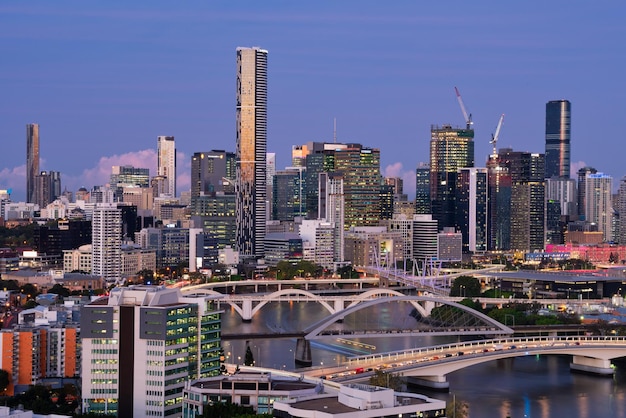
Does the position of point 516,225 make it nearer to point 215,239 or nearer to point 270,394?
point 215,239

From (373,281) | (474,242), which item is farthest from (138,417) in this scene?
(474,242)

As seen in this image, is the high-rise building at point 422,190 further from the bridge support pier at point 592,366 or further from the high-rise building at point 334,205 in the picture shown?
the bridge support pier at point 592,366

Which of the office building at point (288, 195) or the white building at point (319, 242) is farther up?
the office building at point (288, 195)

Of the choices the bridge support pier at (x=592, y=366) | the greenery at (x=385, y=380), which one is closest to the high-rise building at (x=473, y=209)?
the bridge support pier at (x=592, y=366)

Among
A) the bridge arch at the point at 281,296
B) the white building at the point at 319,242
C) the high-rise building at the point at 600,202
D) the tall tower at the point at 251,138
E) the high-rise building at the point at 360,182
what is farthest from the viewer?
the high-rise building at the point at 600,202

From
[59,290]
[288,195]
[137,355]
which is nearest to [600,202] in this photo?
[288,195]

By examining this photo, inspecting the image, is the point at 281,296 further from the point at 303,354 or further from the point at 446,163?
the point at 446,163
